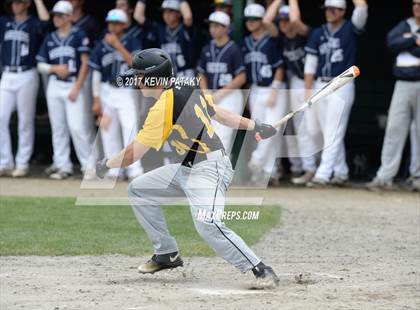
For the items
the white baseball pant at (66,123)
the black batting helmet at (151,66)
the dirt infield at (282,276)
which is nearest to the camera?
the dirt infield at (282,276)

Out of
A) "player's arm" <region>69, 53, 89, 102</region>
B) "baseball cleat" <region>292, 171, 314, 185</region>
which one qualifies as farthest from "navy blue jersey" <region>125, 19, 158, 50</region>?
"baseball cleat" <region>292, 171, 314, 185</region>

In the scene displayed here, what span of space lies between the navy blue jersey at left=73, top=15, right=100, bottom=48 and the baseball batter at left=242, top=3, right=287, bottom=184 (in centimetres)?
198

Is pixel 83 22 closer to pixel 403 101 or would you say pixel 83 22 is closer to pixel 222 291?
pixel 403 101

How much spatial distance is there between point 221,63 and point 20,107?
8.34 ft

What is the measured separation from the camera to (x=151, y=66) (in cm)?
655

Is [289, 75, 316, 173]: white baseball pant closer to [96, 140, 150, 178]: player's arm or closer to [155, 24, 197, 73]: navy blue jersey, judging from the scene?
[155, 24, 197, 73]: navy blue jersey

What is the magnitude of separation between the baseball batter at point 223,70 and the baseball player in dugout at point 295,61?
0.50 meters

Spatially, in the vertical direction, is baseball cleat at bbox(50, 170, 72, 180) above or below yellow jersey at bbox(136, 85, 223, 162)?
below

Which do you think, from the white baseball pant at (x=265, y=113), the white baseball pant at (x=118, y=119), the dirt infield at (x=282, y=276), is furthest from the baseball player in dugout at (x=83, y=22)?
the dirt infield at (x=282, y=276)

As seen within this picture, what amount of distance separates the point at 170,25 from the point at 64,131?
1.81 meters

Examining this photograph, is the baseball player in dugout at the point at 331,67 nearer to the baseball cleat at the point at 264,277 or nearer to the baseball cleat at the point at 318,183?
the baseball cleat at the point at 318,183

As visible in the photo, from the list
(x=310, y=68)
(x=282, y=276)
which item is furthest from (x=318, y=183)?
(x=282, y=276)

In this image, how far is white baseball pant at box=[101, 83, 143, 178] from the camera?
454 inches

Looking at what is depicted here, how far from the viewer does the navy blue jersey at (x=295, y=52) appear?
11562mm
